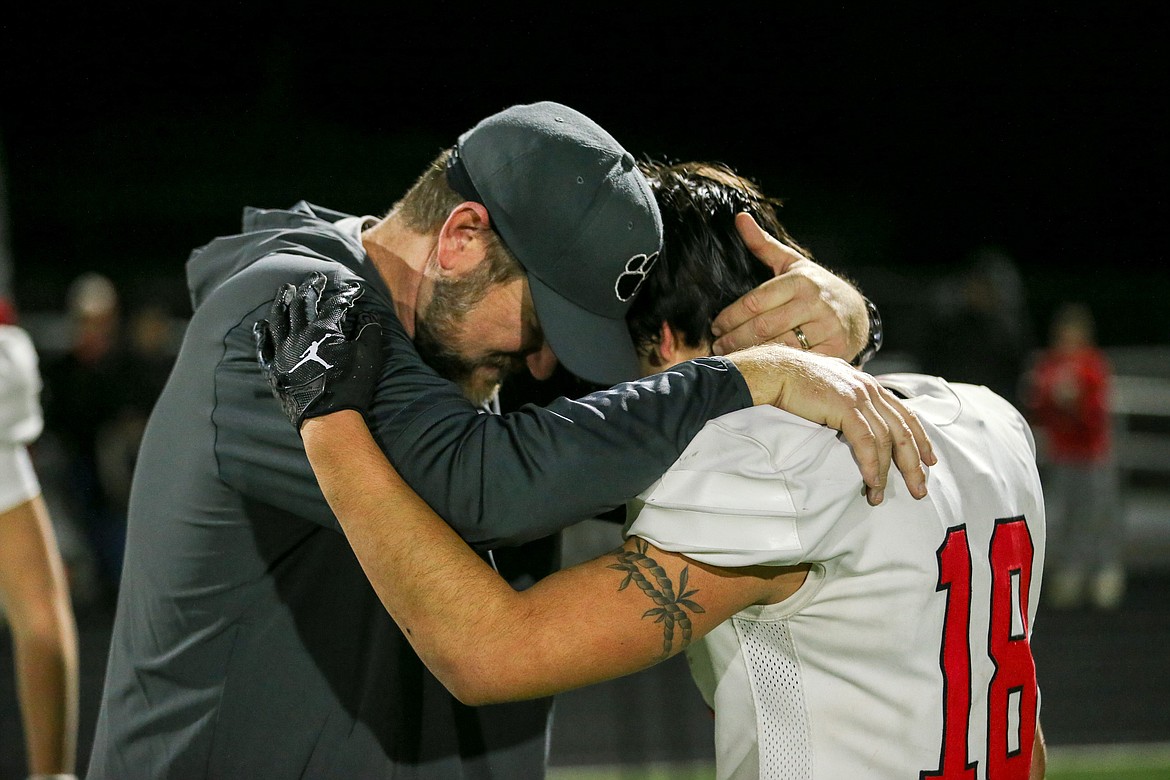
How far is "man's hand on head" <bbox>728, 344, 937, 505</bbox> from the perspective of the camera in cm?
168

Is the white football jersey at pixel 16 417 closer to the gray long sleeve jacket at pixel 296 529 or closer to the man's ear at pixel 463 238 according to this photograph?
the gray long sleeve jacket at pixel 296 529

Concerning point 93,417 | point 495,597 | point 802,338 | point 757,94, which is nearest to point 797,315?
point 802,338

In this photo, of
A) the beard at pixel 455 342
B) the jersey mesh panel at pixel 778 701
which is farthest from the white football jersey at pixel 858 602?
the beard at pixel 455 342

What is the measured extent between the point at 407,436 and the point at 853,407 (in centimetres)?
67

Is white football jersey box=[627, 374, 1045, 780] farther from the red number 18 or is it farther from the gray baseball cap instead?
the gray baseball cap

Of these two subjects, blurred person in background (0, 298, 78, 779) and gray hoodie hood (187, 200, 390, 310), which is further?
blurred person in background (0, 298, 78, 779)

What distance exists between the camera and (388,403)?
1.75m

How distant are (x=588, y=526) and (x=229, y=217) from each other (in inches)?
429

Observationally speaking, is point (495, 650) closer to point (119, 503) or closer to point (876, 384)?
point (876, 384)

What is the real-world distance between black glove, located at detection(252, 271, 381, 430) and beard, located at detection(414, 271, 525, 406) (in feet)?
1.22

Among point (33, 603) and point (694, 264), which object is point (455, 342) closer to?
point (694, 264)

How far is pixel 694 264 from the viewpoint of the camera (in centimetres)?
217

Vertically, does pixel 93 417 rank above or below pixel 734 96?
below

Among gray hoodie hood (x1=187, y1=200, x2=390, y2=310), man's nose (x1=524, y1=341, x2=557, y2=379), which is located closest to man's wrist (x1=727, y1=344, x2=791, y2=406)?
man's nose (x1=524, y1=341, x2=557, y2=379)
